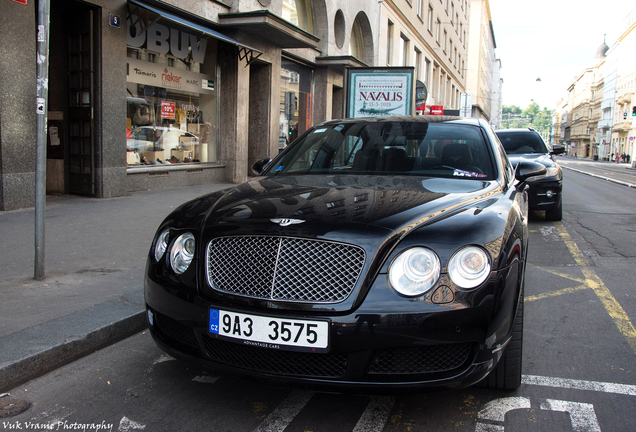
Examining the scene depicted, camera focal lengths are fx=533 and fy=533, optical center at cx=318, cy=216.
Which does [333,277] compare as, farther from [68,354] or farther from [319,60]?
[319,60]

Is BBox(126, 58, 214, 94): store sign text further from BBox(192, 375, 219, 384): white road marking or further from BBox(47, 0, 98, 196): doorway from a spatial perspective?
BBox(192, 375, 219, 384): white road marking

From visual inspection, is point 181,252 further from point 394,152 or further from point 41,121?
point 41,121

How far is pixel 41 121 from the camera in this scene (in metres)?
4.38

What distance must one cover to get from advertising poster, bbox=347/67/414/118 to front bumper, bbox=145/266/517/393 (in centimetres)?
1155

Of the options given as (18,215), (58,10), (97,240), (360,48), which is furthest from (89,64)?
(360,48)

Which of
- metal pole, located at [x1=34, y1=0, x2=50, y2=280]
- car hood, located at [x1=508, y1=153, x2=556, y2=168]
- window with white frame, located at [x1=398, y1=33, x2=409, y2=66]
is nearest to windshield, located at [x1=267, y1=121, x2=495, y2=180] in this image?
metal pole, located at [x1=34, y1=0, x2=50, y2=280]

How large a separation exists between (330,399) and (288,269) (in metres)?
0.85

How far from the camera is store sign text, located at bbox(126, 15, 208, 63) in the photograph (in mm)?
10484

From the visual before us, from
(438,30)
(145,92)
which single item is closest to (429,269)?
(145,92)

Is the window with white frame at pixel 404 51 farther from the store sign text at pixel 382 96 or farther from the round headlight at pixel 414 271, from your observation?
the round headlight at pixel 414 271

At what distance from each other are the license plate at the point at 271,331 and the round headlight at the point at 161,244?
52cm

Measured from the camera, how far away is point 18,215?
24.4ft

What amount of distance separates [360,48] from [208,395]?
22040 mm

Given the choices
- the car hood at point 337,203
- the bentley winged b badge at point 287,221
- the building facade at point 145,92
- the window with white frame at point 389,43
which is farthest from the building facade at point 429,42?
the bentley winged b badge at point 287,221
